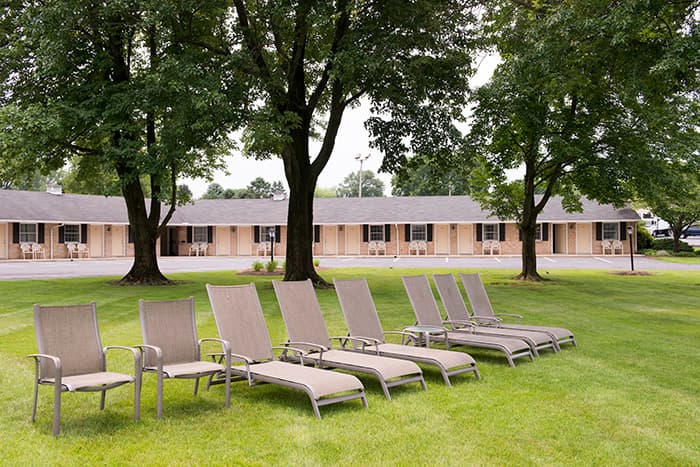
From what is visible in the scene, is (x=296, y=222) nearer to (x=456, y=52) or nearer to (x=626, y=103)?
(x=456, y=52)

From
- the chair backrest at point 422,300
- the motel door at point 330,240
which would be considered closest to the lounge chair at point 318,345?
the chair backrest at point 422,300

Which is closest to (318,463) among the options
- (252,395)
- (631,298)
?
(252,395)

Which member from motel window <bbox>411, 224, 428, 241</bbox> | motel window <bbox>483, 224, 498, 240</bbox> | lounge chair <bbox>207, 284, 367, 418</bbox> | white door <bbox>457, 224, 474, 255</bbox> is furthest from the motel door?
lounge chair <bbox>207, 284, 367, 418</bbox>

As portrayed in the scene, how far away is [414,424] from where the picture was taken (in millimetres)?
5977

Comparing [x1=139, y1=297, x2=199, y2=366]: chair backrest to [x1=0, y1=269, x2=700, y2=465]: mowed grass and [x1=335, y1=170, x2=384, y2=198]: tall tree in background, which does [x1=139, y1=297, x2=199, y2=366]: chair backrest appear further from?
[x1=335, y1=170, x2=384, y2=198]: tall tree in background

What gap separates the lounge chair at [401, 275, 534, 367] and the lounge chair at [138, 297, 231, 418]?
3.47 meters

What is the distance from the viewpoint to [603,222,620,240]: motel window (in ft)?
138

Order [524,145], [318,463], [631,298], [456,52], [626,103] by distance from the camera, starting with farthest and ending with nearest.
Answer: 1. [524,145]
2. [626,103]
3. [456,52]
4. [631,298]
5. [318,463]

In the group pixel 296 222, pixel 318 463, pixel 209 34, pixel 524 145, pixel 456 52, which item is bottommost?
pixel 318 463

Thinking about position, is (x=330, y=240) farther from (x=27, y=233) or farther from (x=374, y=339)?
(x=374, y=339)

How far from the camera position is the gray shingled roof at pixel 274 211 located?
4009 cm

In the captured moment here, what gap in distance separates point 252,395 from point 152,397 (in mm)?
1063

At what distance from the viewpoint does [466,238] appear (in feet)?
142

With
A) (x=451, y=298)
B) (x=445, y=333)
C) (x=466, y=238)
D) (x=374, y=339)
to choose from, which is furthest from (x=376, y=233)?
(x=374, y=339)
